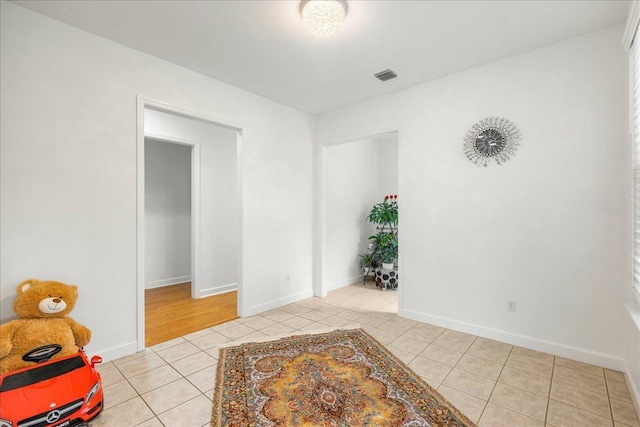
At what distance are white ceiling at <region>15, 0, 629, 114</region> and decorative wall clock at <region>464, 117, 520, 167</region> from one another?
63 centimetres

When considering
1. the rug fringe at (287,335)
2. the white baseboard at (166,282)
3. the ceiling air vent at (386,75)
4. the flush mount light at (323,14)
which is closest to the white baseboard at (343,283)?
the rug fringe at (287,335)

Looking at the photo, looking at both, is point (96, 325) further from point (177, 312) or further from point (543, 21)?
point (543, 21)

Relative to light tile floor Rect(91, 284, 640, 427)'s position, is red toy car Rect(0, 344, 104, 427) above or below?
above

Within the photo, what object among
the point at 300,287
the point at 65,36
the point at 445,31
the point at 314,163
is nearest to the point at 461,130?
the point at 445,31

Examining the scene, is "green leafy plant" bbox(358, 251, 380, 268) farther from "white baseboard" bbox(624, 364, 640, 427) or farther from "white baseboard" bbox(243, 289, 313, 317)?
"white baseboard" bbox(624, 364, 640, 427)

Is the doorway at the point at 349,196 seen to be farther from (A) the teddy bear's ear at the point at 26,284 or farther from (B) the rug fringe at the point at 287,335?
(A) the teddy bear's ear at the point at 26,284

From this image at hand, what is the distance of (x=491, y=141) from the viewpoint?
117 inches

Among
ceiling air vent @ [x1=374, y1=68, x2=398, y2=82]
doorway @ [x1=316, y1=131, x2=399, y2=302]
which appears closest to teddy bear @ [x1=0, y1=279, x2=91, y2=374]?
doorway @ [x1=316, y1=131, x2=399, y2=302]

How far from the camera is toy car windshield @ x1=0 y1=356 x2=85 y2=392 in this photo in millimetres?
1651

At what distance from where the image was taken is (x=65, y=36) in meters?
2.39

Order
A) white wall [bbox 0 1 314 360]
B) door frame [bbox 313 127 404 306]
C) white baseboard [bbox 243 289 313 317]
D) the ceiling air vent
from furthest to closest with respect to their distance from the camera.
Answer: door frame [bbox 313 127 404 306] → white baseboard [bbox 243 289 313 317] → the ceiling air vent → white wall [bbox 0 1 314 360]

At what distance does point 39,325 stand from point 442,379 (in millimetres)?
2872

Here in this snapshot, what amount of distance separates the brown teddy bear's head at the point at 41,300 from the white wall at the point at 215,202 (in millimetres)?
2423

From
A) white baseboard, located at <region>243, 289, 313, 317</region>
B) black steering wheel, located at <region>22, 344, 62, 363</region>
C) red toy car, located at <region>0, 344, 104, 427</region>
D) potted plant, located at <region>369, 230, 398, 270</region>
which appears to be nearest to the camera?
red toy car, located at <region>0, 344, 104, 427</region>
